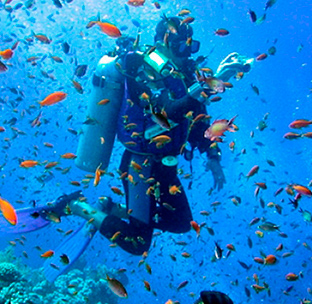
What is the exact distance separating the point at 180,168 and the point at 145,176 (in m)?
1.08

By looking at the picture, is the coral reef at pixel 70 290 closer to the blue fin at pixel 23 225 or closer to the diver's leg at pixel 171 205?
the blue fin at pixel 23 225

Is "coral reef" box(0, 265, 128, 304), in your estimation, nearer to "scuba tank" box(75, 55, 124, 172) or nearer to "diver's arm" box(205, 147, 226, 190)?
"scuba tank" box(75, 55, 124, 172)

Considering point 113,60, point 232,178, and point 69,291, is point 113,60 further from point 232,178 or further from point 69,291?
point 232,178

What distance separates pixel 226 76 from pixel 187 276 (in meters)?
17.9

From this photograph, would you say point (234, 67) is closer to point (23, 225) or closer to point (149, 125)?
point (149, 125)

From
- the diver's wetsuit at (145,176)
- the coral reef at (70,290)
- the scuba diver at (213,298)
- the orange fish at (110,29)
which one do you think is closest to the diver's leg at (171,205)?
the diver's wetsuit at (145,176)

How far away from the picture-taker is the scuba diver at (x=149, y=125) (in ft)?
15.6

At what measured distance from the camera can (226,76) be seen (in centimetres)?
482

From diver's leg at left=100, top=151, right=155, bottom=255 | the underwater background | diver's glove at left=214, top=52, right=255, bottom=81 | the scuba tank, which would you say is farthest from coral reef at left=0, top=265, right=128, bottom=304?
diver's glove at left=214, top=52, right=255, bottom=81

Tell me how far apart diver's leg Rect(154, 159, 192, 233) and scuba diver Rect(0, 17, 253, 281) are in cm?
2

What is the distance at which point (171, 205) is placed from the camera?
562cm

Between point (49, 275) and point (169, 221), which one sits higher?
point (169, 221)

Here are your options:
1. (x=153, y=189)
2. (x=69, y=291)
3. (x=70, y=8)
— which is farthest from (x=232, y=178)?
(x=153, y=189)

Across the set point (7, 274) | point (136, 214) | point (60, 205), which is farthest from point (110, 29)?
point (7, 274)
